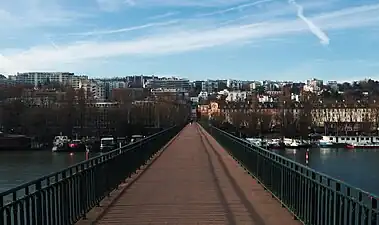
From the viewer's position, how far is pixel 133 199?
454 inches

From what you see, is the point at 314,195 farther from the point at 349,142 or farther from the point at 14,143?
the point at 349,142

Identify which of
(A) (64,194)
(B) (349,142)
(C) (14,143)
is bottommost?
(B) (349,142)

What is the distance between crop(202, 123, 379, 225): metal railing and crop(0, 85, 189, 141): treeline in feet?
→ 235

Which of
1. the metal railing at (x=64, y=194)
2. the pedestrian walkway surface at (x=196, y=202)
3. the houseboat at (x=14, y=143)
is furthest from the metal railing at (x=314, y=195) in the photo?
the houseboat at (x=14, y=143)

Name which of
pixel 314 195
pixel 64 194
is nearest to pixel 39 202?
pixel 64 194

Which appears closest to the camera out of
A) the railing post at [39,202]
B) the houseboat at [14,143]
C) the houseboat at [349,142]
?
the railing post at [39,202]

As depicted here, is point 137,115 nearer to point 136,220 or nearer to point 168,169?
point 168,169

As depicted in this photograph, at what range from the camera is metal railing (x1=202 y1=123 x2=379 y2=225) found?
18.4 ft

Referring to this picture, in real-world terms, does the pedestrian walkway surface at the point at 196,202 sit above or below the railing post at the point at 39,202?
below

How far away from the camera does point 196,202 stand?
11039 millimetres

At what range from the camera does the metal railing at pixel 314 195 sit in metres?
5.61

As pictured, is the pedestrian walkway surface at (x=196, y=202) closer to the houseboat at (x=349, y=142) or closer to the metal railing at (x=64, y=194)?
the metal railing at (x=64, y=194)

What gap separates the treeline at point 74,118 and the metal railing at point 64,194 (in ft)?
232

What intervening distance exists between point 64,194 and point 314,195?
366cm
